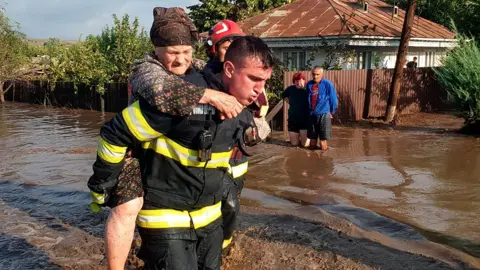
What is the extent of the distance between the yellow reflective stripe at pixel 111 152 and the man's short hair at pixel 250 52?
0.72 m

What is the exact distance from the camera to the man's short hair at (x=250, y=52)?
2590 mm

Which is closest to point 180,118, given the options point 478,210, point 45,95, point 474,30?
point 478,210

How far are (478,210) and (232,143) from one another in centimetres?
502

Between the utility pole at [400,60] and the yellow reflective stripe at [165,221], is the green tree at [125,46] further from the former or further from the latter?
the yellow reflective stripe at [165,221]

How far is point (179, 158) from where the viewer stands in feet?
8.66

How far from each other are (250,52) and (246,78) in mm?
130

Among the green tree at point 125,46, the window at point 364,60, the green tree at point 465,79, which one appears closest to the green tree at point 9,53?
the green tree at point 125,46

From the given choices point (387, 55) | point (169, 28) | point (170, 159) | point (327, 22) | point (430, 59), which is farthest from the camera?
point (430, 59)

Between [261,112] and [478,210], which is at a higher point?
[261,112]

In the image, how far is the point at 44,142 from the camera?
42.3 ft

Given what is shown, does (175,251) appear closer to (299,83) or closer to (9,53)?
(299,83)

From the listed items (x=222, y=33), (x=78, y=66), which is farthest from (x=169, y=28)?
(x=78, y=66)

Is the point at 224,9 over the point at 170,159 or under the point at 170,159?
over

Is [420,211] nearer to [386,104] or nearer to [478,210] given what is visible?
[478,210]
